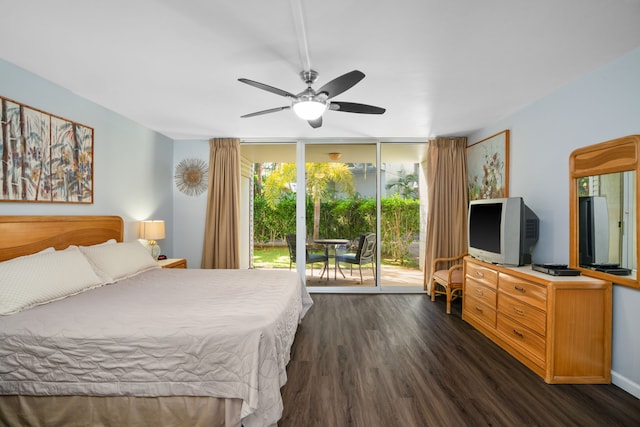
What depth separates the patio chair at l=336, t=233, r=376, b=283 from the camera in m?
4.92

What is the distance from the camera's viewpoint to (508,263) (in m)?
3.06

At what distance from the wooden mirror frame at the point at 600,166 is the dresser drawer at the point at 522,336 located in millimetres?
680

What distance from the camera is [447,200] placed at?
15.8 ft

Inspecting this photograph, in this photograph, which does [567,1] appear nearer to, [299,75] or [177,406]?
[299,75]

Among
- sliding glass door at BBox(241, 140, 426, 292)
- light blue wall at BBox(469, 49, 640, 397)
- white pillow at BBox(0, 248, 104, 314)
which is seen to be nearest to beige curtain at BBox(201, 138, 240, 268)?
sliding glass door at BBox(241, 140, 426, 292)

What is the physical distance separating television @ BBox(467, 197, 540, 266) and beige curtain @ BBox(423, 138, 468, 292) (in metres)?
1.23

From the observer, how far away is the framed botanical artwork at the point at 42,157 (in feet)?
8.16

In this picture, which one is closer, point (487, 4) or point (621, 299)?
point (487, 4)

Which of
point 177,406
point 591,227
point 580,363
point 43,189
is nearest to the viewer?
point 177,406

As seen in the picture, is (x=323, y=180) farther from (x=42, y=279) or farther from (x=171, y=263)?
(x=42, y=279)

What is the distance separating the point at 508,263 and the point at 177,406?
9.89ft

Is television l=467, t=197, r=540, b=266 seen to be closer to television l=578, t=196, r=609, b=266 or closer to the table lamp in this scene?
television l=578, t=196, r=609, b=266

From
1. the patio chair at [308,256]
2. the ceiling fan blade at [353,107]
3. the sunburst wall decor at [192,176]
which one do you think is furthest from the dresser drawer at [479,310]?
the sunburst wall decor at [192,176]

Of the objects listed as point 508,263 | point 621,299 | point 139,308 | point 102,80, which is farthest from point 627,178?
point 102,80
